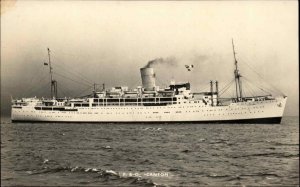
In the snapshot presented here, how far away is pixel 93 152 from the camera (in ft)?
→ 59.1

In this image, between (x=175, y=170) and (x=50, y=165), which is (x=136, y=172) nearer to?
(x=175, y=170)

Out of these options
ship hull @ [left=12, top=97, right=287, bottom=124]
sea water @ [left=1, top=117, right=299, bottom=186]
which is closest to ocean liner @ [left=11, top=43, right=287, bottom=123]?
ship hull @ [left=12, top=97, right=287, bottom=124]

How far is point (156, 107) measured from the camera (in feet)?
152

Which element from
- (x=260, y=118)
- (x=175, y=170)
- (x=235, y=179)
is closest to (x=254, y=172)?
(x=235, y=179)

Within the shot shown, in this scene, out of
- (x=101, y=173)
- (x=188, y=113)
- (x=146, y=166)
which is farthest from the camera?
(x=188, y=113)

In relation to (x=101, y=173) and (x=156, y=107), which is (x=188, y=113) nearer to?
(x=156, y=107)

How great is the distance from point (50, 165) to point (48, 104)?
38.9 metres

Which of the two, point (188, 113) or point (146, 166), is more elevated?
point (188, 113)

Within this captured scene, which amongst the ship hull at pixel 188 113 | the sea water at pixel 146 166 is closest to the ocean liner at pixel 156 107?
the ship hull at pixel 188 113

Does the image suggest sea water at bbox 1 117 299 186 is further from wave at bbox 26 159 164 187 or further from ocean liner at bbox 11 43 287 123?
ocean liner at bbox 11 43 287 123

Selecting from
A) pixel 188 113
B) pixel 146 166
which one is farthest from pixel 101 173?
pixel 188 113

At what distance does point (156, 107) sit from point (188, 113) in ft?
12.8

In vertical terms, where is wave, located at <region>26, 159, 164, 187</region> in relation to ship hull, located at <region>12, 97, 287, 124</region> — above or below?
below

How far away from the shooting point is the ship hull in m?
44.2
